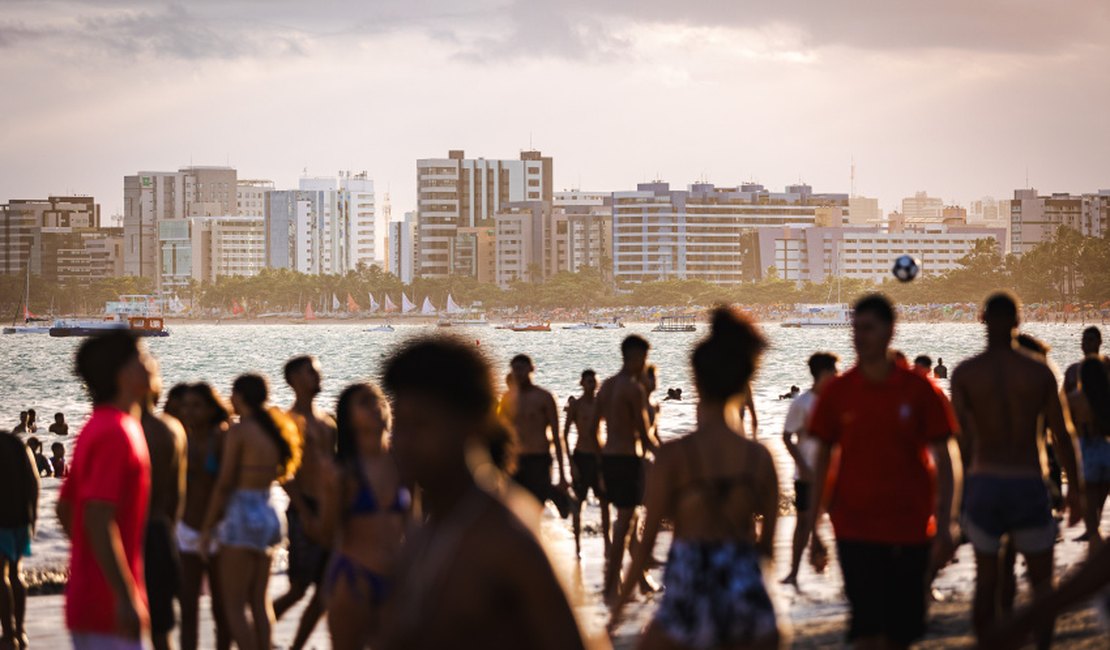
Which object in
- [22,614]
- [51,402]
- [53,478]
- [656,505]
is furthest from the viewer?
[51,402]

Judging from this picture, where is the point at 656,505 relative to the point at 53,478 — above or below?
above

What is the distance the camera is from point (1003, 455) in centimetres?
810

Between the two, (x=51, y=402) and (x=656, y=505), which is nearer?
(x=656, y=505)

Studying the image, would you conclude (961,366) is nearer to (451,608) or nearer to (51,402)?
(451,608)

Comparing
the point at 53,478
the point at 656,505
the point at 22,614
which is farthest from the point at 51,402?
the point at 656,505

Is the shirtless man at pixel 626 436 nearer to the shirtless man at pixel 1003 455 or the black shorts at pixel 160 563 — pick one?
the shirtless man at pixel 1003 455

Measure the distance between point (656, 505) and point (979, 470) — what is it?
2939mm

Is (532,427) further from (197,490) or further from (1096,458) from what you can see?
(197,490)

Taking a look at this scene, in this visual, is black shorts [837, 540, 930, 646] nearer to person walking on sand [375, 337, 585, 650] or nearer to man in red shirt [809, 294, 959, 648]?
man in red shirt [809, 294, 959, 648]

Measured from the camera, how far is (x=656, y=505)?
571cm

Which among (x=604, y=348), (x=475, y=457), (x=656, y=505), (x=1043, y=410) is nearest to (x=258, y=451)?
(x=656, y=505)

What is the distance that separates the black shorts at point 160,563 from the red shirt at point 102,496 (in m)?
1.57

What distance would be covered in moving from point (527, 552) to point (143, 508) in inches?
117

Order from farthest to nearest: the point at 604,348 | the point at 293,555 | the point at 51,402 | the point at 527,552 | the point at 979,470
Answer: the point at 604,348, the point at 51,402, the point at 293,555, the point at 979,470, the point at 527,552
